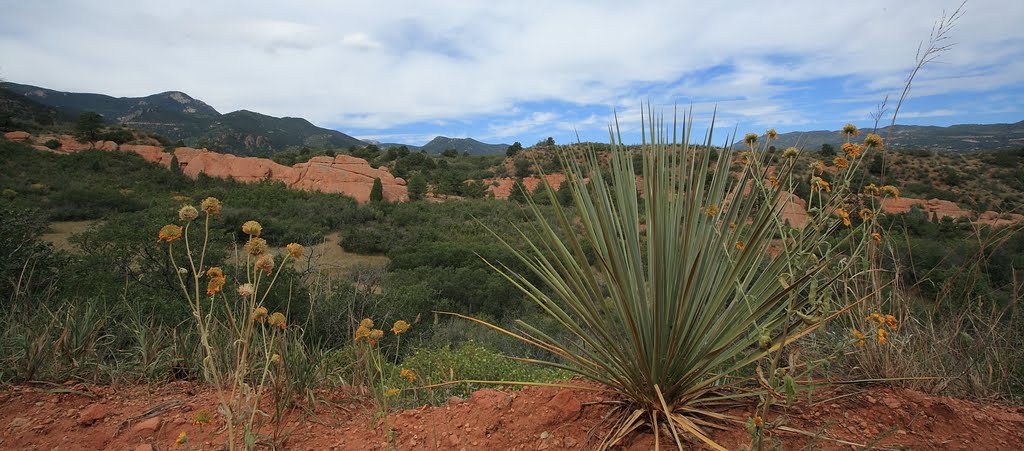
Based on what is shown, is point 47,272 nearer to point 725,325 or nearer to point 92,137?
point 725,325

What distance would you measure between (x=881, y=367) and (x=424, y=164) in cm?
3309

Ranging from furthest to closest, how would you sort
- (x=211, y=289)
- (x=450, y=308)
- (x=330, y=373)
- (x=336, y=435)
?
(x=450, y=308) → (x=330, y=373) → (x=336, y=435) → (x=211, y=289)

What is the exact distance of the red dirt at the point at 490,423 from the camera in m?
1.78

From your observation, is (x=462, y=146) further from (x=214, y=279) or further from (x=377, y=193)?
(x=214, y=279)

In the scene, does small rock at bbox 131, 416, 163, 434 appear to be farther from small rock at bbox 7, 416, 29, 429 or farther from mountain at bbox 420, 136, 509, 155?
mountain at bbox 420, 136, 509, 155

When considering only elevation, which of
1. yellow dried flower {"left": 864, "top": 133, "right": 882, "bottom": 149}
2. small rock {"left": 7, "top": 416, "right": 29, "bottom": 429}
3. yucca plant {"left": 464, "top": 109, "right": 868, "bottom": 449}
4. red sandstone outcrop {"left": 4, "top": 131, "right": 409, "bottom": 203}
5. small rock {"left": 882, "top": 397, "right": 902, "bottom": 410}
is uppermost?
red sandstone outcrop {"left": 4, "top": 131, "right": 409, "bottom": 203}

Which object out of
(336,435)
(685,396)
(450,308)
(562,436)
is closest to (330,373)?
(336,435)

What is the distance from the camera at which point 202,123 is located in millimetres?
66312

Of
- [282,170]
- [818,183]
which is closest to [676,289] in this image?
[818,183]

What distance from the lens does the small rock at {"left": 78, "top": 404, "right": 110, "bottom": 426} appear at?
231 cm

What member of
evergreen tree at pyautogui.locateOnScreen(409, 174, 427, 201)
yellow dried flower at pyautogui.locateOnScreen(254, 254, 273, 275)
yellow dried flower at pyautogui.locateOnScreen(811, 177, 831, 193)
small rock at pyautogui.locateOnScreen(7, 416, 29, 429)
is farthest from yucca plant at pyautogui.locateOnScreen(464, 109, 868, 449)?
evergreen tree at pyautogui.locateOnScreen(409, 174, 427, 201)

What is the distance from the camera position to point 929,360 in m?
2.40

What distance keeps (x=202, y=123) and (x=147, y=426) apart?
7783 cm

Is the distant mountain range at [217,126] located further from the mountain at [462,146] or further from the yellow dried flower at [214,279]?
the yellow dried flower at [214,279]
